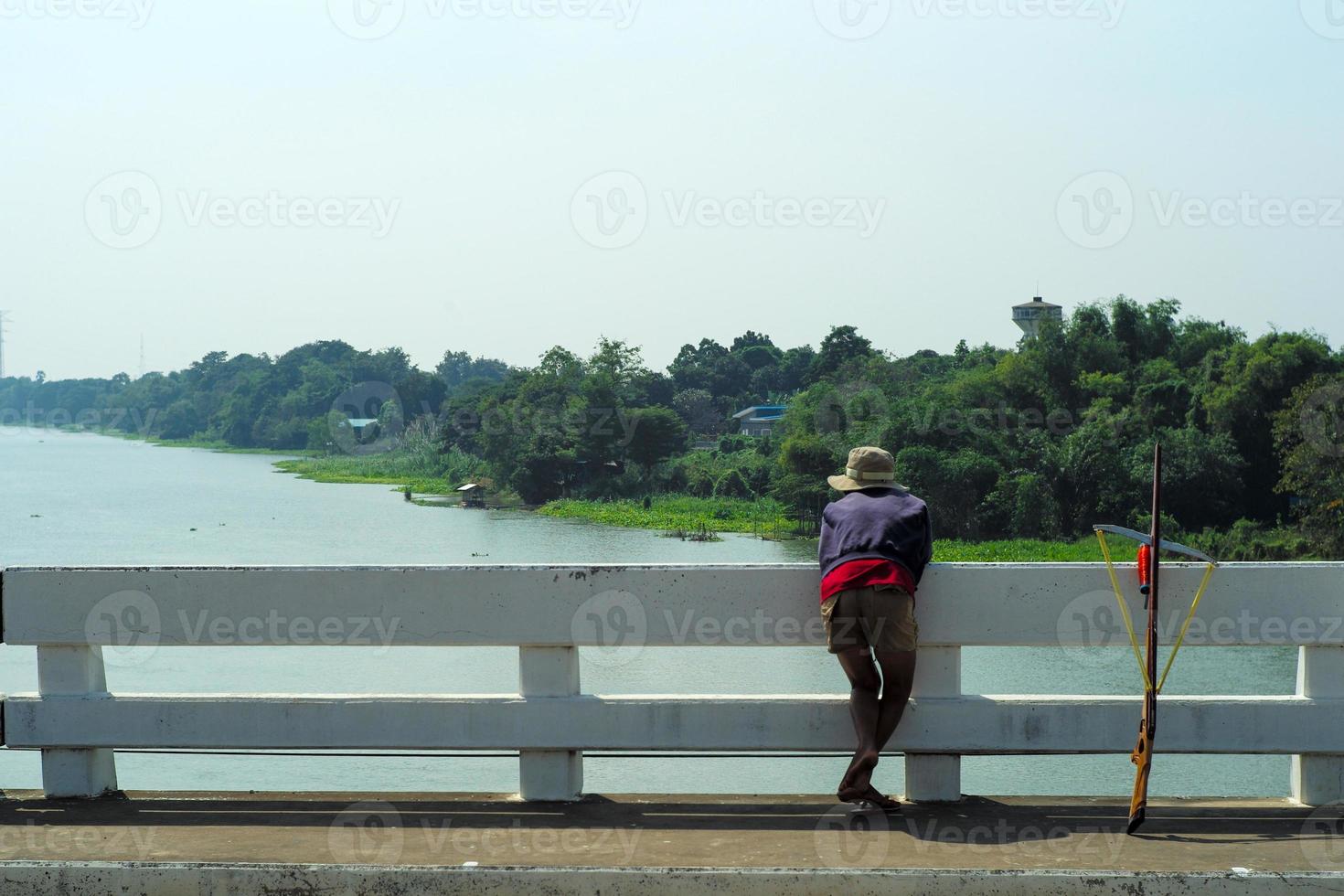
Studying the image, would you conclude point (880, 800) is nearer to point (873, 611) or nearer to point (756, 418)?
point (873, 611)

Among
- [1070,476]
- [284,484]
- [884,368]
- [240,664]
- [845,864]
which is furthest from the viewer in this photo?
[284,484]

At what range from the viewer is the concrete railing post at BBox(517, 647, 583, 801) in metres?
5.39

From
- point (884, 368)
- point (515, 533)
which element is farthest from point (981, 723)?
point (884, 368)

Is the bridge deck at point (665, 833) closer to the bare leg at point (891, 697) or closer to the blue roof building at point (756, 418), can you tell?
the bare leg at point (891, 697)

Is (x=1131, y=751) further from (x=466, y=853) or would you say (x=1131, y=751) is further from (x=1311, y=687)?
(x=466, y=853)

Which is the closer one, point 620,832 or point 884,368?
point 620,832

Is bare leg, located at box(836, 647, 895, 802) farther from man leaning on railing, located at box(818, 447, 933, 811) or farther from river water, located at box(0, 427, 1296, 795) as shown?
river water, located at box(0, 427, 1296, 795)

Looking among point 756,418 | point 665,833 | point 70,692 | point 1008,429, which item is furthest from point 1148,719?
point 756,418

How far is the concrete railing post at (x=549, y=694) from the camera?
5387mm

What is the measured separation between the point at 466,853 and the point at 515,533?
6145 centimetres

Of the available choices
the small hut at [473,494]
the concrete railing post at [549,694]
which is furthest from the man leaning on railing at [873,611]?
the small hut at [473,494]

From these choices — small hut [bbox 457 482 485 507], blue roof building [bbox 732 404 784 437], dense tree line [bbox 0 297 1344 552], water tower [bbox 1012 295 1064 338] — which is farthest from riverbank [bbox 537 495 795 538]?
water tower [bbox 1012 295 1064 338]

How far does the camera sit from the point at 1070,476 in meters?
59.1

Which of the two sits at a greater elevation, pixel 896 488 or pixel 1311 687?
pixel 896 488
